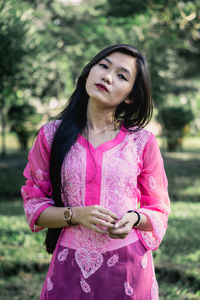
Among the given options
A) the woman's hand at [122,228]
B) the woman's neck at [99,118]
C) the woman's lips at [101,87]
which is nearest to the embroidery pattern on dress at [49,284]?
the woman's hand at [122,228]

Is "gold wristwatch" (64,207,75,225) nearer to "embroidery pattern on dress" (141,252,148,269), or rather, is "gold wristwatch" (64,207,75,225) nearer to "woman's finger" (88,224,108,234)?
"woman's finger" (88,224,108,234)

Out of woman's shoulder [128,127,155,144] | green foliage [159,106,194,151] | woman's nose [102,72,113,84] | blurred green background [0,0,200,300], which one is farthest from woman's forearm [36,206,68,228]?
green foliage [159,106,194,151]

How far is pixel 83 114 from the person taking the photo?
1.90m

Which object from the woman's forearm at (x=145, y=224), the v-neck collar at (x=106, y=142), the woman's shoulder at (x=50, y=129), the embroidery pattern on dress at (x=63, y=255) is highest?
the woman's shoulder at (x=50, y=129)

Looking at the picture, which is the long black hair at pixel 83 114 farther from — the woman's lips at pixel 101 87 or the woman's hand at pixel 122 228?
the woman's hand at pixel 122 228

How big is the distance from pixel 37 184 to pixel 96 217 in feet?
1.08

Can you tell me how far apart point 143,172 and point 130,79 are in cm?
40

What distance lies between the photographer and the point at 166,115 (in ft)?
54.6

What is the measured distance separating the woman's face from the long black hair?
0.03 metres

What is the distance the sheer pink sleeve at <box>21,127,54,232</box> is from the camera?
169cm

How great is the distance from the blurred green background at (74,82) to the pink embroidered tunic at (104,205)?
1031mm

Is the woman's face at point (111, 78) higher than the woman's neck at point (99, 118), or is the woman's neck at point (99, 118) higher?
the woman's face at point (111, 78)

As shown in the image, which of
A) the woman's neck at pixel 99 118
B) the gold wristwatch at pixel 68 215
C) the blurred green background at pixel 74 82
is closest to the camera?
the gold wristwatch at pixel 68 215

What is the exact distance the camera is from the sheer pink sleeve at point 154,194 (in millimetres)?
1750
